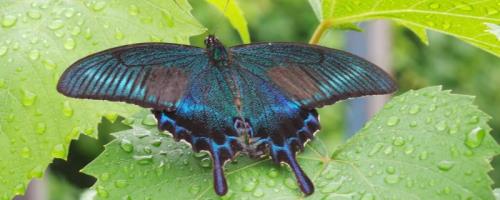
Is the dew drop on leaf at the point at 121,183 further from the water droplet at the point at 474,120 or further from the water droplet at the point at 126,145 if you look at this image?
the water droplet at the point at 474,120

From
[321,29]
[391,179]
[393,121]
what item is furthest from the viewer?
[321,29]

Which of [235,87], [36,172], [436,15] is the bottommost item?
[36,172]

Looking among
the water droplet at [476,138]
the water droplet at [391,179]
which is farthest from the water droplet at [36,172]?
the water droplet at [476,138]

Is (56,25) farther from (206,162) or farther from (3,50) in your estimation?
(206,162)

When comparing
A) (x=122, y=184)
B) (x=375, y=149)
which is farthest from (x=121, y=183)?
(x=375, y=149)

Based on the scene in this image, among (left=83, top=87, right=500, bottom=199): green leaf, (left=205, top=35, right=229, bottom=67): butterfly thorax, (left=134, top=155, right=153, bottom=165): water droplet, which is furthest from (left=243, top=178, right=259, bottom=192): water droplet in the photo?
(left=205, top=35, right=229, bottom=67): butterfly thorax

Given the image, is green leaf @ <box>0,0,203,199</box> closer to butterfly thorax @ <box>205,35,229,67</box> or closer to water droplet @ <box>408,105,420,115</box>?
butterfly thorax @ <box>205,35,229,67</box>
